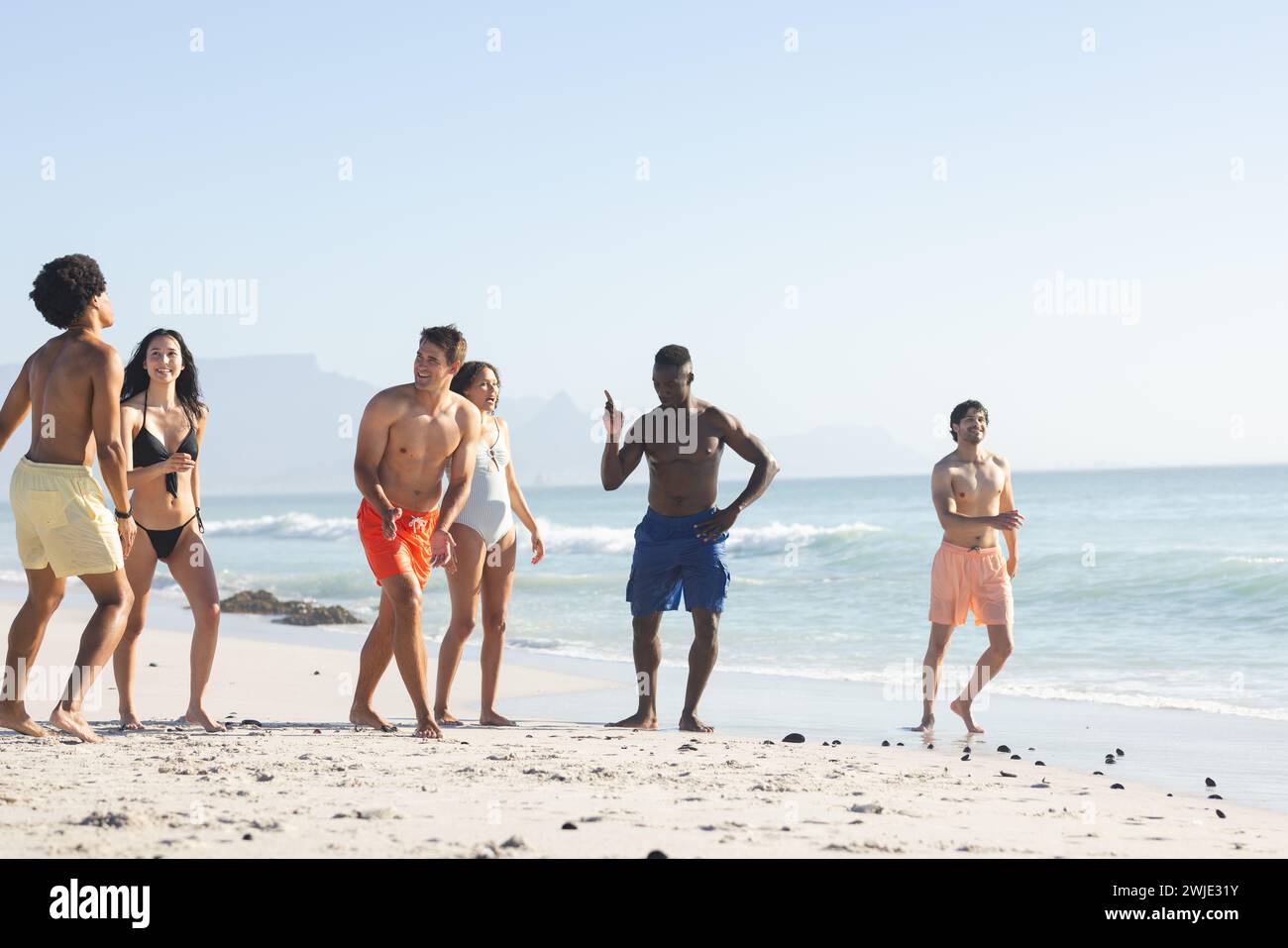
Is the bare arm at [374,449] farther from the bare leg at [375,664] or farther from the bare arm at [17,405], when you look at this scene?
the bare arm at [17,405]

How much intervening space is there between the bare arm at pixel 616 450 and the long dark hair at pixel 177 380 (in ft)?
6.58

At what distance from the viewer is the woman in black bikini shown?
628 cm

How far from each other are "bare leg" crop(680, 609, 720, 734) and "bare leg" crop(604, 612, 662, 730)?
19 cm

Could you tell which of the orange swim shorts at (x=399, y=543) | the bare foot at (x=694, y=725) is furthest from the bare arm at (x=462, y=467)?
the bare foot at (x=694, y=725)

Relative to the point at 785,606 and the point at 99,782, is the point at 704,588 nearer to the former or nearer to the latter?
the point at 99,782

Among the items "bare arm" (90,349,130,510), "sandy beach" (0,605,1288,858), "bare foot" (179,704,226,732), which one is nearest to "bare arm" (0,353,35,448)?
"bare arm" (90,349,130,510)

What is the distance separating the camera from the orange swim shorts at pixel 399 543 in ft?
20.8

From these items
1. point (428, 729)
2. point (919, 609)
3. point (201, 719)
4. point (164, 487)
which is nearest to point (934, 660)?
point (428, 729)

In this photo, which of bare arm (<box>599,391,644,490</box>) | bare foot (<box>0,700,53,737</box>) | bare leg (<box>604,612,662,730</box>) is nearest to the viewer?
bare foot (<box>0,700,53,737</box>)

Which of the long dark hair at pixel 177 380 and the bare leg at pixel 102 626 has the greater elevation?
the long dark hair at pixel 177 380

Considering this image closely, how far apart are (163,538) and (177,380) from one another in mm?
813

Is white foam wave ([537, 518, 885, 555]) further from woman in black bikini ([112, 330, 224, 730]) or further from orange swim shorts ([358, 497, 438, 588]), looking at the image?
woman in black bikini ([112, 330, 224, 730])
